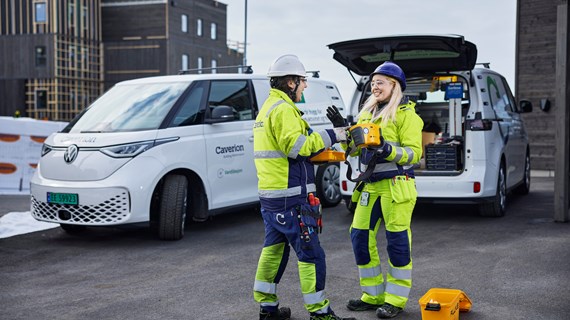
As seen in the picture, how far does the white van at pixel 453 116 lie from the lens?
28.8ft

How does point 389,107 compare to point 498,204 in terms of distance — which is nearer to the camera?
point 389,107

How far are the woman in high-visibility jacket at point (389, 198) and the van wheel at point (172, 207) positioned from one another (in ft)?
10.6

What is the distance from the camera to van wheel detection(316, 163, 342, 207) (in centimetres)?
1087

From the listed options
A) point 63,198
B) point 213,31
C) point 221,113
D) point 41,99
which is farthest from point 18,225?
point 213,31

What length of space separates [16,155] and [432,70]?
9.12m

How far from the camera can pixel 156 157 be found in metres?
8.17

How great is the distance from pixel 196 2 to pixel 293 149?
53.0 metres

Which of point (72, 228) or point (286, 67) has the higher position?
point (286, 67)

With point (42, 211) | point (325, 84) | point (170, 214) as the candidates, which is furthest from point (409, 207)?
point (325, 84)

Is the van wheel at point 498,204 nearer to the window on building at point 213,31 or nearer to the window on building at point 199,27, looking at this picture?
the window on building at point 199,27

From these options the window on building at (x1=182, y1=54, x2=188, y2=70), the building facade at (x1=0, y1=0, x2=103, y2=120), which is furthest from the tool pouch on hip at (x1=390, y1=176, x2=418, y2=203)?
the window on building at (x1=182, y1=54, x2=188, y2=70)

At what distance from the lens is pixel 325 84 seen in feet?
37.9

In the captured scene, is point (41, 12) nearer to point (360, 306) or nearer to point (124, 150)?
point (124, 150)

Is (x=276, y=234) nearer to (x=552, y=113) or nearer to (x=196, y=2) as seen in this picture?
(x=552, y=113)
